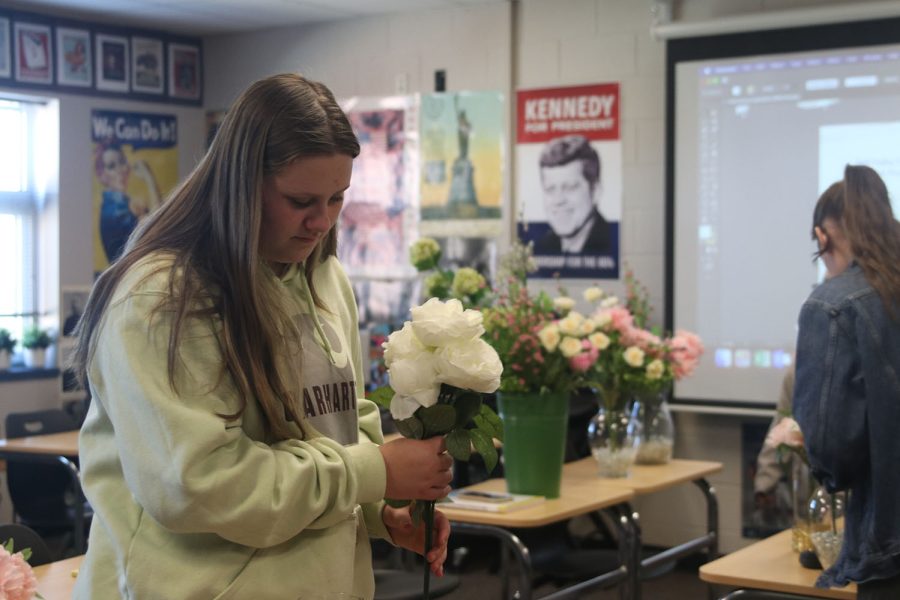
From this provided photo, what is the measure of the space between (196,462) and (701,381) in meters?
4.55

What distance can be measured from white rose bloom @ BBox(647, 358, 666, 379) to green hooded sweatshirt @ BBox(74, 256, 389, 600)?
8.28 feet

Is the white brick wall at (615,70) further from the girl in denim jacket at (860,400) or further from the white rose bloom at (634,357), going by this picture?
the girl in denim jacket at (860,400)

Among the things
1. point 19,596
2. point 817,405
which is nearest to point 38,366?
point 817,405

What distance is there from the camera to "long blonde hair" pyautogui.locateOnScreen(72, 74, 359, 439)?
4.45 feet

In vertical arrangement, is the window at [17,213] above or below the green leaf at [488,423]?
above

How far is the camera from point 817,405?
7.80 feet

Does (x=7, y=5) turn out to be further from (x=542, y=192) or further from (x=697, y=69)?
(x=697, y=69)

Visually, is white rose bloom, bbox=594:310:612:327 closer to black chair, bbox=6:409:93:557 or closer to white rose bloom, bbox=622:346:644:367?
white rose bloom, bbox=622:346:644:367

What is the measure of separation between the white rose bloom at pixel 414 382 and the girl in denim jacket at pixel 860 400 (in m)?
1.23

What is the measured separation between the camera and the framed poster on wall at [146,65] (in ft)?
22.7

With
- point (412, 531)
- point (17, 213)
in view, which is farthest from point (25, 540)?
point (17, 213)

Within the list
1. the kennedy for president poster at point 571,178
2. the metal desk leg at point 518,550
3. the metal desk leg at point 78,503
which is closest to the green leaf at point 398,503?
the metal desk leg at point 518,550

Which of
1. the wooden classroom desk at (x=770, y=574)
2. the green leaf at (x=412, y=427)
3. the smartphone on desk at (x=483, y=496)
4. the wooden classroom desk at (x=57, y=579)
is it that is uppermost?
the green leaf at (x=412, y=427)

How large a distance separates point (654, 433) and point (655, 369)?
0.37m
